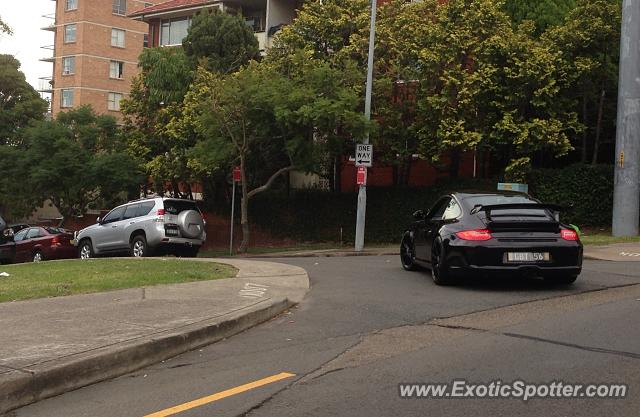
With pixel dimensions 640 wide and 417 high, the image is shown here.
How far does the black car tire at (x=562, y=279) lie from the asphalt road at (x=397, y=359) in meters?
0.31

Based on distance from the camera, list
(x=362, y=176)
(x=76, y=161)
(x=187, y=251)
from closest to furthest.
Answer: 1. (x=187, y=251)
2. (x=362, y=176)
3. (x=76, y=161)

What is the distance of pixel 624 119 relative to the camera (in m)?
21.5

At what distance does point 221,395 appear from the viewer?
5.13 m

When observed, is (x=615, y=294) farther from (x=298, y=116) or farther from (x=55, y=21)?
(x=55, y=21)

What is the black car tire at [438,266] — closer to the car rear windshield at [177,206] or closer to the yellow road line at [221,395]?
the yellow road line at [221,395]

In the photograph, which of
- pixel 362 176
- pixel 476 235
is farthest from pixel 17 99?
pixel 476 235

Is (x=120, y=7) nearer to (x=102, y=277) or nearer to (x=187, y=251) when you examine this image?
(x=187, y=251)

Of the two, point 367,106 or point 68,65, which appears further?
point 68,65

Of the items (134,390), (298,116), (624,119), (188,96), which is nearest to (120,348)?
(134,390)

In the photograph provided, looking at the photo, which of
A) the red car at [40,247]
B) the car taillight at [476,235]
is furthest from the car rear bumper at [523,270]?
the red car at [40,247]

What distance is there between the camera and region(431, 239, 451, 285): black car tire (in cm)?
1010

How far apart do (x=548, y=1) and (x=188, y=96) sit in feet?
48.8

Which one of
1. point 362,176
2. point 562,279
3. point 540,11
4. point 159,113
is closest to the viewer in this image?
point 562,279

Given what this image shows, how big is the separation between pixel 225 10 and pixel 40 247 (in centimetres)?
2018
